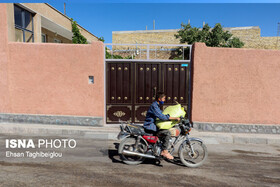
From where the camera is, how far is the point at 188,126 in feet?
13.7

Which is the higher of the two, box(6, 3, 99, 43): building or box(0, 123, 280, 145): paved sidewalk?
box(6, 3, 99, 43): building

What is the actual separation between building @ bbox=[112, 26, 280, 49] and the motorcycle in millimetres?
19894

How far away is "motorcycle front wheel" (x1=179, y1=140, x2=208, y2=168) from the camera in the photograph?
4309mm

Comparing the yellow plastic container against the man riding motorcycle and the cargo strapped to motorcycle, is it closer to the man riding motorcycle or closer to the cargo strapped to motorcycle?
the man riding motorcycle

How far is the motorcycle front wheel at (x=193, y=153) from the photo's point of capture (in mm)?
4309

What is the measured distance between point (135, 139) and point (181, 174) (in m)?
1.22

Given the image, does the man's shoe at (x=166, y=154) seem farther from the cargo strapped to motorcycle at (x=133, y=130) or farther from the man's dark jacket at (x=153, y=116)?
the cargo strapped to motorcycle at (x=133, y=130)

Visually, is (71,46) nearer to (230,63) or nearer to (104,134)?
(104,134)

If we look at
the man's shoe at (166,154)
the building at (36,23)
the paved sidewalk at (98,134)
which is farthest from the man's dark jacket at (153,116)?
the building at (36,23)

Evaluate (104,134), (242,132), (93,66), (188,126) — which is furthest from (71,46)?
(242,132)

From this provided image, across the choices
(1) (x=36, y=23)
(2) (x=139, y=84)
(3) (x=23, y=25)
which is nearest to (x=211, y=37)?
(2) (x=139, y=84)

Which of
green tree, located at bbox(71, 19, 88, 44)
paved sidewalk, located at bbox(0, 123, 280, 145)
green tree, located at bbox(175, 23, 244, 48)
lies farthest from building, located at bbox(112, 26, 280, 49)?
paved sidewalk, located at bbox(0, 123, 280, 145)

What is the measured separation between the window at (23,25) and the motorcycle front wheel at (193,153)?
359 inches

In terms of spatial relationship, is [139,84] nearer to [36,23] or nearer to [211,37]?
[36,23]
